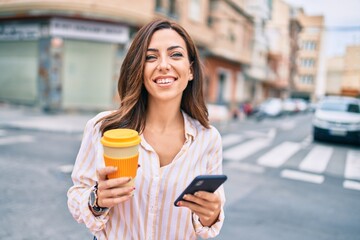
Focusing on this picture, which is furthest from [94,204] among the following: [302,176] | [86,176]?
[302,176]

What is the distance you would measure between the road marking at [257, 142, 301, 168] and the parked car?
129 centimetres

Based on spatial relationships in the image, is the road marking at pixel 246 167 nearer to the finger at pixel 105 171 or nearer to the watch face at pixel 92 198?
the watch face at pixel 92 198

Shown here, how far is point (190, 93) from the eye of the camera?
67.6 inches

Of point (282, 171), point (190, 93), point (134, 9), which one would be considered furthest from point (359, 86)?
point (190, 93)

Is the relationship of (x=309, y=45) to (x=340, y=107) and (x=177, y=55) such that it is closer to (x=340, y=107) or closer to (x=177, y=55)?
(x=340, y=107)

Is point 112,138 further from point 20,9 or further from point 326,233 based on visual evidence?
point 20,9

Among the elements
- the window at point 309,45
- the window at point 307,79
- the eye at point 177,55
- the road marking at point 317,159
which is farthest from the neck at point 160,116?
the window at point 309,45

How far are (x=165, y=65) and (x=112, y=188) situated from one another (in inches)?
24.5

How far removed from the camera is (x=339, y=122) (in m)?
11.1

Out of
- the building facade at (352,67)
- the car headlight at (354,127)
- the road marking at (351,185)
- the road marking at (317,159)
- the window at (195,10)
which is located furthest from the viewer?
the building facade at (352,67)

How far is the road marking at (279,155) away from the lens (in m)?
7.65

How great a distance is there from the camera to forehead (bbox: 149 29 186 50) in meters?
1.46

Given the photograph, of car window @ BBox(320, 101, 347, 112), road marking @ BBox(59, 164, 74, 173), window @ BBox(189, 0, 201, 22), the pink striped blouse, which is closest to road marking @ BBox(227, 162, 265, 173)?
road marking @ BBox(59, 164, 74, 173)

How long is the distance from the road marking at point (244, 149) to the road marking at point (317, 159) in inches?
57.3
